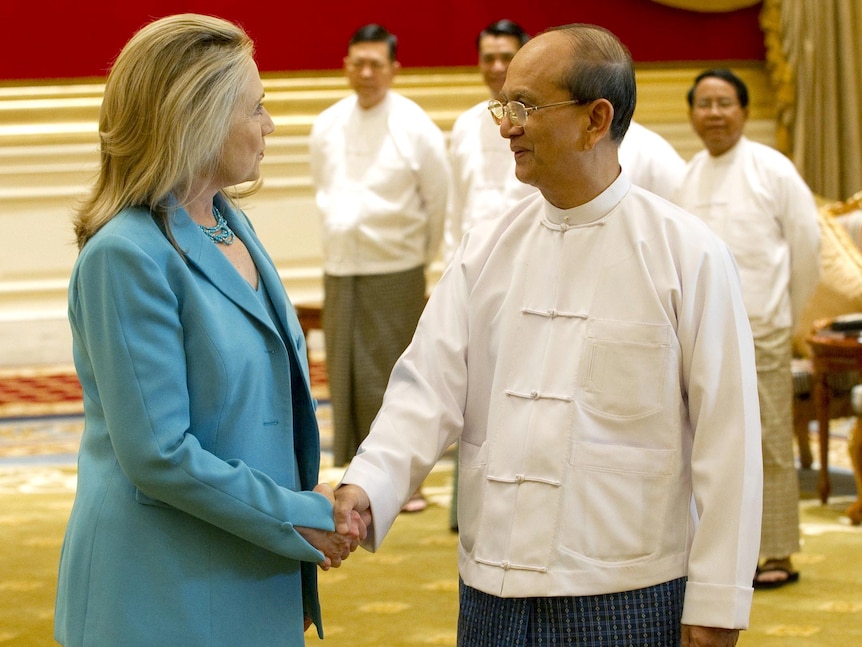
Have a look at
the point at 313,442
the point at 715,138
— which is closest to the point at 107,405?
the point at 313,442

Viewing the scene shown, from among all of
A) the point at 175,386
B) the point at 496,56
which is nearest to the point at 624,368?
the point at 175,386

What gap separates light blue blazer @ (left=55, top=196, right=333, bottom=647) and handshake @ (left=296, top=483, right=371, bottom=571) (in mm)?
26

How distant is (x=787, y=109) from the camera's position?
8898 mm

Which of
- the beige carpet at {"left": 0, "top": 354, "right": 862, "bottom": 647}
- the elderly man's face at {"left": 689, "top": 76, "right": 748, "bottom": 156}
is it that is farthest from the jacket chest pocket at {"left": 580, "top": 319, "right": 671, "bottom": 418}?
the elderly man's face at {"left": 689, "top": 76, "right": 748, "bottom": 156}

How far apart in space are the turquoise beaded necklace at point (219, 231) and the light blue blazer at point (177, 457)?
0.23 feet

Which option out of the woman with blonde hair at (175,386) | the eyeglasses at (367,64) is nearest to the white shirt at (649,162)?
the eyeglasses at (367,64)

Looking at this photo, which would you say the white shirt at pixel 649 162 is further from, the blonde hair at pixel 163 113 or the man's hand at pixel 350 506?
the blonde hair at pixel 163 113

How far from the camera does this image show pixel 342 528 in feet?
6.82

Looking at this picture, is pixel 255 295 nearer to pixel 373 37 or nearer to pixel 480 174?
pixel 480 174

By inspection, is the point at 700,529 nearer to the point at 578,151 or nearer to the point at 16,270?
the point at 578,151

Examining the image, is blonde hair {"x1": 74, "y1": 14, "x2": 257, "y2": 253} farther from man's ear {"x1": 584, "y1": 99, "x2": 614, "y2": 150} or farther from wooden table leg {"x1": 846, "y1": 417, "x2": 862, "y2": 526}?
wooden table leg {"x1": 846, "y1": 417, "x2": 862, "y2": 526}

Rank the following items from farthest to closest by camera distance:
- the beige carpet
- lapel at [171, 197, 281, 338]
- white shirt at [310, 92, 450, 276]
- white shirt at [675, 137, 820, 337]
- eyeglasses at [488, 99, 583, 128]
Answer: white shirt at [310, 92, 450, 276], white shirt at [675, 137, 820, 337], the beige carpet, eyeglasses at [488, 99, 583, 128], lapel at [171, 197, 281, 338]

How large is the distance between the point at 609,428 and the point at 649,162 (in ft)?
8.69

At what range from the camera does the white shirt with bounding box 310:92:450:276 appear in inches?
223
